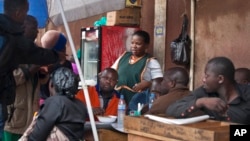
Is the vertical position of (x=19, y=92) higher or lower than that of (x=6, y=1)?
lower

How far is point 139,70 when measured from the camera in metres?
6.60

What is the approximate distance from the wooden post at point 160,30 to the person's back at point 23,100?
3.32 m

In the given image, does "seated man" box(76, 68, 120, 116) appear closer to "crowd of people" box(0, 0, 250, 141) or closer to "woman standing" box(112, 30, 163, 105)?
"crowd of people" box(0, 0, 250, 141)

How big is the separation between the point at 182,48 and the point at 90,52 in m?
2.47

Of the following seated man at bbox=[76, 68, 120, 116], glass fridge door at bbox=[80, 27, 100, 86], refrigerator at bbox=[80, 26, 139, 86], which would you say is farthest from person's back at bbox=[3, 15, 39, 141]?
glass fridge door at bbox=[80, 27, 100, 86]

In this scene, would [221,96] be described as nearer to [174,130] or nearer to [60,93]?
[174,130]

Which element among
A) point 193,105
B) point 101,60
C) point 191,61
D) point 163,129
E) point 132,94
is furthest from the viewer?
point 101,60

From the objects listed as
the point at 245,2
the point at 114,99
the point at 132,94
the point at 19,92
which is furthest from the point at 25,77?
the point at 245,2

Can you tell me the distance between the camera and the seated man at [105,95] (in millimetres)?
5445

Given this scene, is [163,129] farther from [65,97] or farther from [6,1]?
[6,1]

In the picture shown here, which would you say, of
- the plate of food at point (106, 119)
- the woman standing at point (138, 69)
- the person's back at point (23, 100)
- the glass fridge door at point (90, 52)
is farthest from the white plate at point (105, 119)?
the glass fridge door at point (90, 52)

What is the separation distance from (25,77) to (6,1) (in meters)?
0.91

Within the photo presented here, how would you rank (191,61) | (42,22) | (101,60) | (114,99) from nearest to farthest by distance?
(42,22), (114,99), (191,61), (101,60)

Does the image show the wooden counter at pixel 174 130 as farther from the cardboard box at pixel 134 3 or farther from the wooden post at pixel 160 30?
the cardboard box at pixel 134 3
